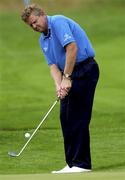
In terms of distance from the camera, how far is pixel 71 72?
8234 mm

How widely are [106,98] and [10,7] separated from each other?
19178 millimetres

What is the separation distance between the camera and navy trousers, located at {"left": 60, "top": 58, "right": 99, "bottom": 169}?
8.35 m

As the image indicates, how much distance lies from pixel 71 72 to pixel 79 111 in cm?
40

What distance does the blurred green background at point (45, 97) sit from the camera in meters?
9.74

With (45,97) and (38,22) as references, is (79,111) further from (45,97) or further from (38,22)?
(45,97)

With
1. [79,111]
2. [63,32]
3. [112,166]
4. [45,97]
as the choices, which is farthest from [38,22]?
[45,97]

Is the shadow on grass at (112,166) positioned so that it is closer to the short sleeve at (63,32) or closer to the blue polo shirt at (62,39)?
the blue polo shirt at (62,39)

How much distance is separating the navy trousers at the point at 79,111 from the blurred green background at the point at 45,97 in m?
0.27

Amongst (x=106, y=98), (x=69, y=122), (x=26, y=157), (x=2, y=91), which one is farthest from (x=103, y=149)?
(x=2, y=91)

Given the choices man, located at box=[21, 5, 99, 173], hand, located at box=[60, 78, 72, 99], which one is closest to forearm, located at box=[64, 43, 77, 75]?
man, located at box=[21, 5, 99, 173]

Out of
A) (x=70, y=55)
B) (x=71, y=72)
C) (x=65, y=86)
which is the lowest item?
(x=65, y=86)

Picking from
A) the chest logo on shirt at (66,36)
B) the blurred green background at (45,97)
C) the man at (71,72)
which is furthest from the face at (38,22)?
the blurred green background at (45,97)

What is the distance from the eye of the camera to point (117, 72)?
18.7 meters

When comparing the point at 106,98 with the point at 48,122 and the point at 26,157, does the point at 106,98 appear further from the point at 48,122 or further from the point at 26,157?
the point at 26,157
